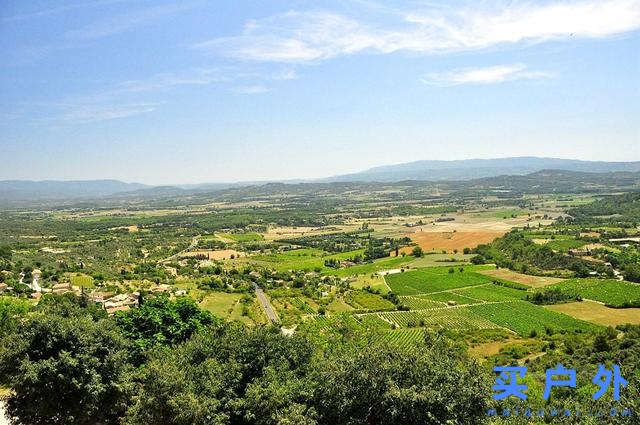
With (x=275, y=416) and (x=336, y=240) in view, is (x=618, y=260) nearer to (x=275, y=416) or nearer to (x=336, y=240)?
(x=336, y=240)

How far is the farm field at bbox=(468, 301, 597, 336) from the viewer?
160 ft

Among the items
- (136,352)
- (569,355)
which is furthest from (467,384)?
(569,355)

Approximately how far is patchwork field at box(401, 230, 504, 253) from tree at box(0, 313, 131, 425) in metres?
81.9

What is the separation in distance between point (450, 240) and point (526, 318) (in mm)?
54191

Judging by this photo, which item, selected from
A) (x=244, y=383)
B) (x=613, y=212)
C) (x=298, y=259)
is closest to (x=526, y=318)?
(x=244, y=383)

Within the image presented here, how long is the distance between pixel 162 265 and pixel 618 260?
7481cm

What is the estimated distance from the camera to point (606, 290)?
200 ft

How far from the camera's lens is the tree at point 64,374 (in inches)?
730

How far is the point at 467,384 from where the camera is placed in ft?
53.8

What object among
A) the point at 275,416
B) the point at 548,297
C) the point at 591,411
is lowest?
the point at 548,297

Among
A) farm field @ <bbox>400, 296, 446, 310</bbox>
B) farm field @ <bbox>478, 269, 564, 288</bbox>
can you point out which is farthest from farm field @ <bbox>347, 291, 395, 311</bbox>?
farm field @ <bbox>478, 269, 564, 288</bbox>

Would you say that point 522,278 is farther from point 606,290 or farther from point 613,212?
point 613,212

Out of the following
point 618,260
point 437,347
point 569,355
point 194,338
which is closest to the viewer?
point 437,347

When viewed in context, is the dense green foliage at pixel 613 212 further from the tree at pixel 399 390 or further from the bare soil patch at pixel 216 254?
the tree at pixel 399 390
